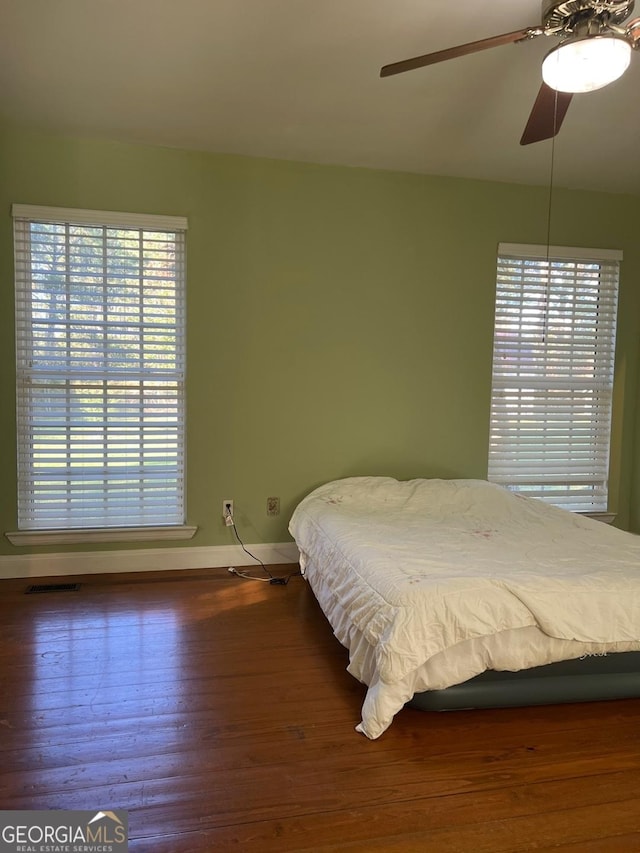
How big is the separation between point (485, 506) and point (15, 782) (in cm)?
262

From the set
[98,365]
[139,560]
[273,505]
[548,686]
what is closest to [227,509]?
[273,505]


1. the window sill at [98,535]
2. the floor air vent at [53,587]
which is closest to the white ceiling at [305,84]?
the window sill at [98,535]

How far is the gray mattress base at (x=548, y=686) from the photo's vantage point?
2.04 m

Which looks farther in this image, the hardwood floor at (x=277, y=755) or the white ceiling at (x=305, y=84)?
the white ceiling at (x=305, y=84)

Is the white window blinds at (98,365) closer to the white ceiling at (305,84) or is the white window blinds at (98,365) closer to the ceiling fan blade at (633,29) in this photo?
the white ceiling at (305,84)

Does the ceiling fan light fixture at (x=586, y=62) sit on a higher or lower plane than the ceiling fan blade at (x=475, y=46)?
lower

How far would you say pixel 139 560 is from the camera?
3.53 metres

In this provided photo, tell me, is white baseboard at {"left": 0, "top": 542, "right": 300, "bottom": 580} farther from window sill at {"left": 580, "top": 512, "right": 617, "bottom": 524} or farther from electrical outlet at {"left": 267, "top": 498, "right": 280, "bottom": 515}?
window sill at {"left": 580, "top": 512, "right": 617, "bottom": 524}

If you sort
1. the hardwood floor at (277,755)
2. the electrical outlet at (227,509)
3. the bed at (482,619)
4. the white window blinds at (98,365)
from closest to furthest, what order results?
the hardwood floor at (277,755) → the bed at (482,619) → the white window blinds at (98,365) → the electrical outlet at (227,509)

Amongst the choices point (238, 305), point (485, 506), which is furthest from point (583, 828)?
point (238, 305)

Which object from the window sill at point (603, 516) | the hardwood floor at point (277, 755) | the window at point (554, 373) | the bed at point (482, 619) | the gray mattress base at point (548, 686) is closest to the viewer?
the hardwood floor at point (277, 755)

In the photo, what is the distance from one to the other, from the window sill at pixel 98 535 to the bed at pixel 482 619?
124 centimetres

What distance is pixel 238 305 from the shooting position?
3.55 metres

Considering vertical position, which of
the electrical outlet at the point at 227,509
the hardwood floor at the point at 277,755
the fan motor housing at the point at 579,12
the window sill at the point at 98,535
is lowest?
the hardwood floor at the point at 277,755
